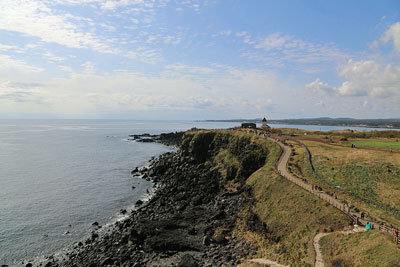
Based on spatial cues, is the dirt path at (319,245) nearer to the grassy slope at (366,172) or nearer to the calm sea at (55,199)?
the grassy slope at (366,172)

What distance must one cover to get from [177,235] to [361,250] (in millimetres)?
21308

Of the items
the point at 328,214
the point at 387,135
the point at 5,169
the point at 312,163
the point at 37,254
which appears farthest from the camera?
the point at 5,169

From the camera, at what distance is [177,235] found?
3111 centimetres

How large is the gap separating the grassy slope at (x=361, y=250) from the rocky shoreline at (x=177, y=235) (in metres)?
8.46

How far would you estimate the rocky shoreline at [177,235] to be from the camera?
26344mm

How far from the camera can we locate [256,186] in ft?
130

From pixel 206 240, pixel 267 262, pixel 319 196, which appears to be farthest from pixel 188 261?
pixel 319 196

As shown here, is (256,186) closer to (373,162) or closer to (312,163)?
(312,163)

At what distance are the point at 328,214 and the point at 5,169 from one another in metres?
90.5

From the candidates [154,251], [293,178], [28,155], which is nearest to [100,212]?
[154,251]

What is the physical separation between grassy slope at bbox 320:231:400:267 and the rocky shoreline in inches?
333

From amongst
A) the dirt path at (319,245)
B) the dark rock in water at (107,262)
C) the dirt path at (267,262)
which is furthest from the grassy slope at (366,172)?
the dark rock in water at (107,262)

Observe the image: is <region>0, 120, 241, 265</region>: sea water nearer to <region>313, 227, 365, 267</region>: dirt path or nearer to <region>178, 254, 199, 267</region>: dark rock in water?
<region>178, 254, 199, 267</region>: dark rock in water

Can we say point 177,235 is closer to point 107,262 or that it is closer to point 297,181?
point 107,262
